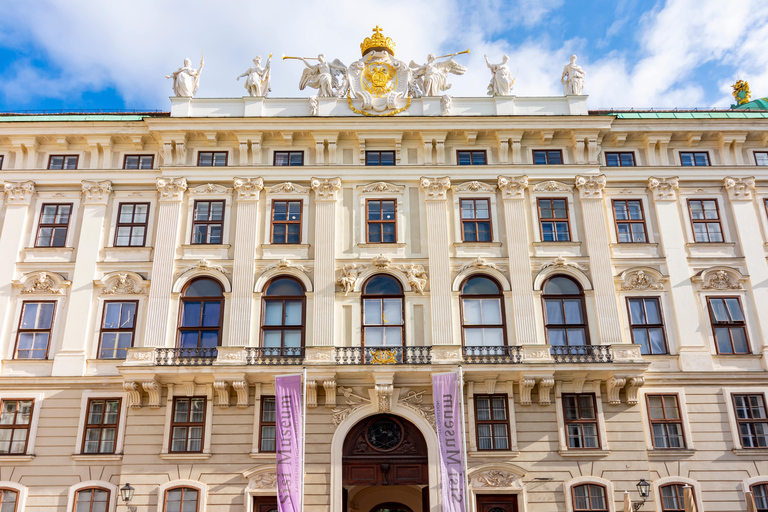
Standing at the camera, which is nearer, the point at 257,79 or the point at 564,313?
the point at 564,313

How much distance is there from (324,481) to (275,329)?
5.43m

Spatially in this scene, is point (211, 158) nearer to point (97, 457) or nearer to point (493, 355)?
point (97, 457)

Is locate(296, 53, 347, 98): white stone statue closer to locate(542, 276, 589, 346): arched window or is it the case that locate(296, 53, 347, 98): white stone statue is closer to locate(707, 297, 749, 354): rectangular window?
locate(542, 276, 589, 346): arched window

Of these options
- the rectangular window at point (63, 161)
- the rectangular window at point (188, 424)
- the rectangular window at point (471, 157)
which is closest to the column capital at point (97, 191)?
the rectangular window at point (63, 161)

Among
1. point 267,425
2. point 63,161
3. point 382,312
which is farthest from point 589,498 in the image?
point 63,161

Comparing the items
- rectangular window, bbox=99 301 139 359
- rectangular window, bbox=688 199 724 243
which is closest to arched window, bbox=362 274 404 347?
rectangular window, bbox=99 301 139 359

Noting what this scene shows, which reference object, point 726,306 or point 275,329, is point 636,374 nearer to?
point 726,306

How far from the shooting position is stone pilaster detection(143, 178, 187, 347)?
24.7 metres

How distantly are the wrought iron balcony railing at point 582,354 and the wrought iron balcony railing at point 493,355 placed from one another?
4.19 ft

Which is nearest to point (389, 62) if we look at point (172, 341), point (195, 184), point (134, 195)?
point (195, 184)

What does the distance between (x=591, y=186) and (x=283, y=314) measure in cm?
1236

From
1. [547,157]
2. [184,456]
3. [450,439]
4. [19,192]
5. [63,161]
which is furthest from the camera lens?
[63,161]

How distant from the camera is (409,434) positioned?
2353 centimetres

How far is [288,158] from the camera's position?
90.4ft
